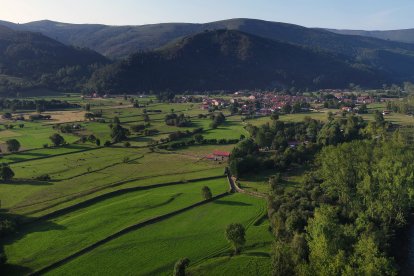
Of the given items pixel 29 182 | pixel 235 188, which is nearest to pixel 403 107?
pixel 235 188

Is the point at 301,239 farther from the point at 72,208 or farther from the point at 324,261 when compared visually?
the point at 72,208

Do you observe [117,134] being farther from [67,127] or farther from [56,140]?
[67,127]

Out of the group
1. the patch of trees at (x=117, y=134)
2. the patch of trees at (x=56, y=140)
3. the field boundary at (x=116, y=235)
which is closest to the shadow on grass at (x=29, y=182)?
the field boundary at (x=116, y=235)

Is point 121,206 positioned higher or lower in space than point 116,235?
higher

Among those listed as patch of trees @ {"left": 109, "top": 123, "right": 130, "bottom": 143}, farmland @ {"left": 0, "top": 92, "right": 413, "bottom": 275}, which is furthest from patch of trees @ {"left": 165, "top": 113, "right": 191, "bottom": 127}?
patch of trees @ {"left": 109, "top": 123, "right": 130, "bottom": 143}

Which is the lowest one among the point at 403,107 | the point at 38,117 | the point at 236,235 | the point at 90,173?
the point at 236,235

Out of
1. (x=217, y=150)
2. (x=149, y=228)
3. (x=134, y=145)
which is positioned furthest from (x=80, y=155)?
(x=149, y=228)
